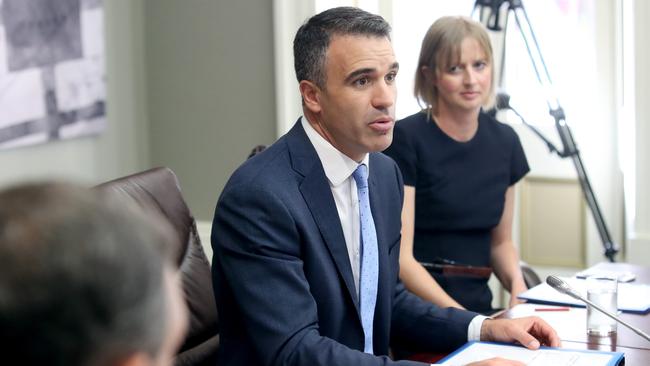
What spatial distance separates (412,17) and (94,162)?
1331 millimetres

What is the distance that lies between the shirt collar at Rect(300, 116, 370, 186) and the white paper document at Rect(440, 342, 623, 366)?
408mm

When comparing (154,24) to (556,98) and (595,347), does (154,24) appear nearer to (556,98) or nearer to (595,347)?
(556,98)

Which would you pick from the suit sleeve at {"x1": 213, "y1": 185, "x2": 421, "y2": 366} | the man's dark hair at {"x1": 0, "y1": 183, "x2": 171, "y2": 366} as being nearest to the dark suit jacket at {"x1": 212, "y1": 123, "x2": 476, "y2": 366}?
the suit sleeve at {"x1": 213, "y1": 185, "x2": 421, "y2": 366}

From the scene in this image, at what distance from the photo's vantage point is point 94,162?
3.64 metres

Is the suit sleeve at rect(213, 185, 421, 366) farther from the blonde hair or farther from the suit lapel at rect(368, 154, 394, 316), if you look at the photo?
the blonde hair

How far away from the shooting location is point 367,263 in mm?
2039

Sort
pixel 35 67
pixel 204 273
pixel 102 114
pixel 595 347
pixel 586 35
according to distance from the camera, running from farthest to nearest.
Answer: pixel 586 35 < pixel 102 114 < pixel 35 67 < pixel 204 273 < pixel 595 347

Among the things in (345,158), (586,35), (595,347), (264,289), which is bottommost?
(595,347)

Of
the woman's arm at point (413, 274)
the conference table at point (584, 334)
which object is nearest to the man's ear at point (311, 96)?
the conference table at point (584, 334)

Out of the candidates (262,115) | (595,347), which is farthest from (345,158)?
(262,115)

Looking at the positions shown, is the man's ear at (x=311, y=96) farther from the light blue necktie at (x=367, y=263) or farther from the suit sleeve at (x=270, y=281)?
Answer: the suit sleeve at (x=270, y=281)

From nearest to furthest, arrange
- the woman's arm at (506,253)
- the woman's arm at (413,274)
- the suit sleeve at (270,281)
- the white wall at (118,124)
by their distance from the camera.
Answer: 1. the suit sleeve at (270,281)
2. the woman's arm at (413,274)
3. the woman's arm at (506,253)
4. the white wall at (118,124)

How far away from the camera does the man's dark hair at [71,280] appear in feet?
2.25

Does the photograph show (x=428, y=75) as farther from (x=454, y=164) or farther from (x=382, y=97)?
(x=382, y=97)
